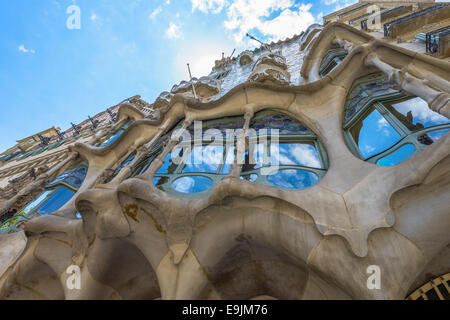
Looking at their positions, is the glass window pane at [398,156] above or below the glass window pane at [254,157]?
below

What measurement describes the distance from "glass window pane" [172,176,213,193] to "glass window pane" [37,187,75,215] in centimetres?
457

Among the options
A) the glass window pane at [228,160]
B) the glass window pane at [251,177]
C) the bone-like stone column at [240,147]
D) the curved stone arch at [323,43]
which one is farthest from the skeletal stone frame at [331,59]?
the glass window pane at [251,177]

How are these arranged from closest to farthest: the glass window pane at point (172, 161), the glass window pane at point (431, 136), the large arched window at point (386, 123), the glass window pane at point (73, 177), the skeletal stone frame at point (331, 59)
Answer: the glass window pane at point (431, 136) < the large arched window at point (386, 123) < the glass window pane at point (172, 161) < the glass window pane at point (73, 177) < the skeletal stone frame at point (331, 59)

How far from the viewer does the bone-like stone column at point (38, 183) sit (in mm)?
6028

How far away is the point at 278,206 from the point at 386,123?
3236 millimetres

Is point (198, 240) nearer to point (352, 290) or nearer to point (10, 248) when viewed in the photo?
point (352, 290)

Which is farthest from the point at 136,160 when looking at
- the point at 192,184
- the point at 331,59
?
the point at 331,59

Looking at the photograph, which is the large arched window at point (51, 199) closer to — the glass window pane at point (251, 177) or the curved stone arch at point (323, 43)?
the glass window pane at point (251, 177)

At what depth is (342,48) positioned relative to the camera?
30.4ft

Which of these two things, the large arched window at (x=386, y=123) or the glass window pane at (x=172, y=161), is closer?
the large arched window at (x=386, y=123)

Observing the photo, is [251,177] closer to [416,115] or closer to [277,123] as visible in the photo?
[277,123]

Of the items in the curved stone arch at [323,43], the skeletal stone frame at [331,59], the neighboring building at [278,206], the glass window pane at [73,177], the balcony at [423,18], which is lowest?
the neighboring building at [278,206]

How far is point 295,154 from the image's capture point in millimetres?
5016

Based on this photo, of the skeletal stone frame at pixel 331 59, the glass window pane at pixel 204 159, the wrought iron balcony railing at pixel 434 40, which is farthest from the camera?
the skeletal stone frame at pixel 331 59
